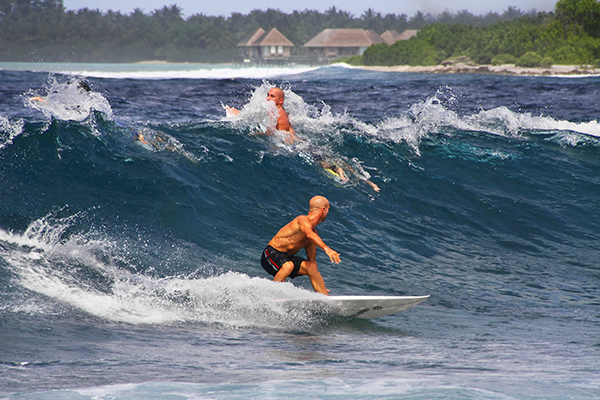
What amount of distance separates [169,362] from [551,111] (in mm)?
19901

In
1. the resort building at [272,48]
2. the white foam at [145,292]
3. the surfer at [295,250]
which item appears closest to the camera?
the white foam at [145,292]

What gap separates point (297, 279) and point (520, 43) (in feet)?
181

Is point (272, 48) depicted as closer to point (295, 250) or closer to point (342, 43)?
point (342, 43)

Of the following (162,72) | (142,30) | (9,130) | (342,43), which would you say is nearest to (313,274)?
(9,130)

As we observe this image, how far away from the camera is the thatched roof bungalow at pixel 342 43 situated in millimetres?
87562

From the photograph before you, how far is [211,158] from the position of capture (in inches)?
408

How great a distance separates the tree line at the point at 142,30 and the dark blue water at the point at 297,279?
9857cm

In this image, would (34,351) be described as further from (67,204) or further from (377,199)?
(377,199)

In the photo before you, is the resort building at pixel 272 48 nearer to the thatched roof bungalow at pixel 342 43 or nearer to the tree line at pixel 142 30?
the thatched roof bungalow at pixel 342 43

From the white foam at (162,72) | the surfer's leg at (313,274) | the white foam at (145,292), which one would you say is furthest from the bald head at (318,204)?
the white foam at (162,72)

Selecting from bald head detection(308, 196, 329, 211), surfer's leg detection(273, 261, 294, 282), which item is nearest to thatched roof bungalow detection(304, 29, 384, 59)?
bald head detection(308, 196, 329, 211)

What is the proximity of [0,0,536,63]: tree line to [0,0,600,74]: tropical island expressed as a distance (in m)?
0.20

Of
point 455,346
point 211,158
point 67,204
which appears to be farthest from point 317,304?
point 211,158

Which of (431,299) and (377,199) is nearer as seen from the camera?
(431,299)
